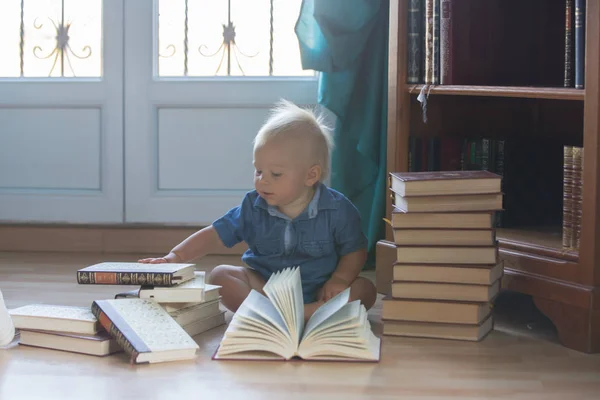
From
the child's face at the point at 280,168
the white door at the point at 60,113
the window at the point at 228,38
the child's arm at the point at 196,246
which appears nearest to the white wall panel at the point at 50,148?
the white door at the point at 60,113

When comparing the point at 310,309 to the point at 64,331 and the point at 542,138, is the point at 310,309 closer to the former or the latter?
the point at 64,331

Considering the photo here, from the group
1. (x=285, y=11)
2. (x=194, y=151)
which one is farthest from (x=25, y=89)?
(x=285, y=11)

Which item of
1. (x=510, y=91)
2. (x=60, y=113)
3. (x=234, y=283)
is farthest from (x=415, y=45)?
(x=60, y=113)

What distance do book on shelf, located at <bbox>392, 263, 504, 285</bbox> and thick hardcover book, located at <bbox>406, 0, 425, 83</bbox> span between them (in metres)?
0.52

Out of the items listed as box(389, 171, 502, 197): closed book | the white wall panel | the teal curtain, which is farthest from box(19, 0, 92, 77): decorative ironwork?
box(389, 171, 502, 197): closed book

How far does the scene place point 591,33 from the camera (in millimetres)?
1560

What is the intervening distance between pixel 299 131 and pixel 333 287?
12.7 inches

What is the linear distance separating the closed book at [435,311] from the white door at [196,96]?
111 cm

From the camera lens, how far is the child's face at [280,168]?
181cm

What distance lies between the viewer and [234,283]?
186 centimetres

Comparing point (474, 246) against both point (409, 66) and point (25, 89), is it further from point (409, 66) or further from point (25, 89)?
point (25, 89)

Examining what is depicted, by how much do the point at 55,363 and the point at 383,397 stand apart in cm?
56

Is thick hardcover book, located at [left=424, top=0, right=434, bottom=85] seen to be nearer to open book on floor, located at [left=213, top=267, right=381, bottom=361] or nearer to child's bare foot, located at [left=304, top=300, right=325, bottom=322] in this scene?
child's bare foot, located at [left=304, top=300, right=325, bottom=322]

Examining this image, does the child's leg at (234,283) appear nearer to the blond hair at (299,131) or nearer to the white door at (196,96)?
the blond hair at (299,131)
